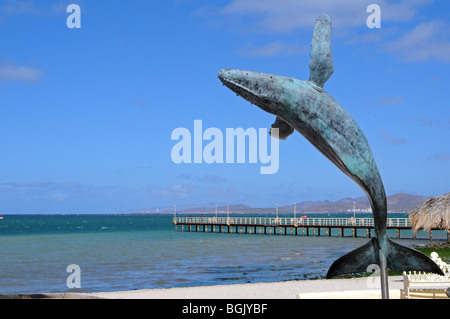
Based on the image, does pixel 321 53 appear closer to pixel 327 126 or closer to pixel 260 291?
pixel 327 126

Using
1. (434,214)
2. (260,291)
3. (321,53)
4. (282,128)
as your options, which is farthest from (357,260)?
(434,214)

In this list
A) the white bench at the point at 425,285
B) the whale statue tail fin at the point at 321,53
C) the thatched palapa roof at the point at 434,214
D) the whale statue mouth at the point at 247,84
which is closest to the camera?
the whale statue mouth at the point at 247,84

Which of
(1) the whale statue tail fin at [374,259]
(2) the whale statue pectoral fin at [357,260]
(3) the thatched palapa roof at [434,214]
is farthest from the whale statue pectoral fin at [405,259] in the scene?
(3) the thatched palapa roof at [434,214]

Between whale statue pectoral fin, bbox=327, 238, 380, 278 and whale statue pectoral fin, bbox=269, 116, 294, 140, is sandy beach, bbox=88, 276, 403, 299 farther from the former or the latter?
whale statue pectoral fin, bbox=269, 116, 294, 140

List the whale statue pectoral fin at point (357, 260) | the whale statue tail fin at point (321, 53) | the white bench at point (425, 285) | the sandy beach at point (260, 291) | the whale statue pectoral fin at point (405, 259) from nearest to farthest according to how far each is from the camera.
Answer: the whale statue tail fin at point (321, 53) < the whale statue pectoral fin at point (405, 259) < the whale statue pectoral fin at point (357, 260) < the white bench at point (425, 285) < the sandy beach at point (260, 291)

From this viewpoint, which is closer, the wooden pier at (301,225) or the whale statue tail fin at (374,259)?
the whale statue tail fin at (374,259)

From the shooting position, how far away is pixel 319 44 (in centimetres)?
688

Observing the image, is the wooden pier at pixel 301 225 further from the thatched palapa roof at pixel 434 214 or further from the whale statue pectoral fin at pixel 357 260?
the whale statue pectoral fin at pixel 357 260

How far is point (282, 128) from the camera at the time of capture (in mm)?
7125

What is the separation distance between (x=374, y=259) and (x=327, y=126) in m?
1.93

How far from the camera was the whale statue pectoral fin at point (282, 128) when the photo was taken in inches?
278

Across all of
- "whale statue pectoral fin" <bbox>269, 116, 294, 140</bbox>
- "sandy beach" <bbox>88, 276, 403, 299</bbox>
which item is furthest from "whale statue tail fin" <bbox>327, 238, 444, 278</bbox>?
"sandy beach" <bbox>88, 276, 403, 299</bbox>

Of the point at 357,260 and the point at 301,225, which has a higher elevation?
the point at 357,260
